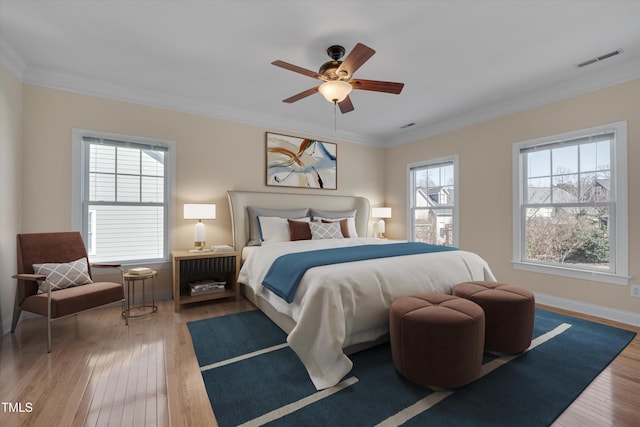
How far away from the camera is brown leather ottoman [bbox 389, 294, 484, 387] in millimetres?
1721

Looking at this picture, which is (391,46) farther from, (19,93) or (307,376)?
(19,93)

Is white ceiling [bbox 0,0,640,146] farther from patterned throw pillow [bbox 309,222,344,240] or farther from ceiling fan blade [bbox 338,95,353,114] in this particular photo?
patterned throw pillow [bbox 309,222,344,240]

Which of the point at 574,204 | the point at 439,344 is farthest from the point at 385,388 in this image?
the point at 574,204

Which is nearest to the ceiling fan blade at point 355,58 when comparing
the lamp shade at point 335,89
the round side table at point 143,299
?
the lamp shade at point 335,89

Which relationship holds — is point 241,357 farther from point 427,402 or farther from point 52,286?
point 52,286

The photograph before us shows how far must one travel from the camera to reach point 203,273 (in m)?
3.45

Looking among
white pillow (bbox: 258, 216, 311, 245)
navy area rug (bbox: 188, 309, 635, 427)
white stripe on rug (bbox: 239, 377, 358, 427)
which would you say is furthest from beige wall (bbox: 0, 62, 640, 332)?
white stripe on rug (bbox: 239, 377, 358, 427)

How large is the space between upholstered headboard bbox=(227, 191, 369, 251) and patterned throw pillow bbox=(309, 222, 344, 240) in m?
0.75

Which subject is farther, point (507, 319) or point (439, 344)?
point (507, 319)

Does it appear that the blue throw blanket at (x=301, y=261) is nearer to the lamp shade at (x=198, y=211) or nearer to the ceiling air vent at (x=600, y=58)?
the lamp shade at (x=198, y=211)

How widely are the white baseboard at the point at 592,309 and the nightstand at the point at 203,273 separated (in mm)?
3837

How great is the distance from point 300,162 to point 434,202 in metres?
2.42

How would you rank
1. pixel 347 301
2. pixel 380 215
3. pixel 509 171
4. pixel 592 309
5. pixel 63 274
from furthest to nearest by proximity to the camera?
1. pixel 380 215
2. pixel 509 171
3. pixel 592 309
4. pixel 63 274
5. pixel 347 301

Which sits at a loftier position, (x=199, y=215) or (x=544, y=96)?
(x=544, y=96)
